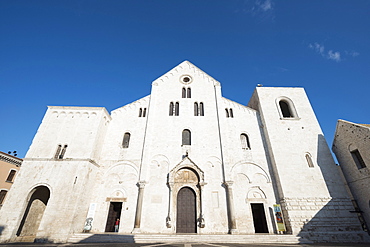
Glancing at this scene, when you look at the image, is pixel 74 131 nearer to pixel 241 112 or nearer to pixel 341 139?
pixel 241 112

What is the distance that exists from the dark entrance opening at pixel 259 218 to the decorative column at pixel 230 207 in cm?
249

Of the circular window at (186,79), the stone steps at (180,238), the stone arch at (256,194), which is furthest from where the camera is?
the circular window at (186,79)

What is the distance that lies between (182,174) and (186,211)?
9.44ft

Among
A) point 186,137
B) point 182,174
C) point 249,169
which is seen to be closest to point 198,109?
point 186,137

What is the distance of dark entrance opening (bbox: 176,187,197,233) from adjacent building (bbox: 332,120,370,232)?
12.1 meters

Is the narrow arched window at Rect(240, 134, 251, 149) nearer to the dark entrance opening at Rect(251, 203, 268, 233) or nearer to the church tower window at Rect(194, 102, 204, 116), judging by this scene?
the church tower window at Rect(194, 102, 204, 116)

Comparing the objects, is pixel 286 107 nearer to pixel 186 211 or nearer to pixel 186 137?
pixel 186 137

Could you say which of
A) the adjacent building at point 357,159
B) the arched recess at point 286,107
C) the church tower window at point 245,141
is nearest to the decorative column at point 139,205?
the church tower window at point 245,141

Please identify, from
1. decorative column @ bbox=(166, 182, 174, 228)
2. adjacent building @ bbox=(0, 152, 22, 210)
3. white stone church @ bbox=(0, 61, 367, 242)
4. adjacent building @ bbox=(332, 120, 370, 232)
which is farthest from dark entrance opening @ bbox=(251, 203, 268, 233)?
adjacent building @ bbox=(0, 152, 22, 210)

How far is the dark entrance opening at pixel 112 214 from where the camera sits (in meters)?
13.9

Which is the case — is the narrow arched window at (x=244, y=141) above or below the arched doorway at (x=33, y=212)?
above

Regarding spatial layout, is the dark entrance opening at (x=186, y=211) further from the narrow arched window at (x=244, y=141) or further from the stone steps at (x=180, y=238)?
the narrow arched window at (x=244, y=141)

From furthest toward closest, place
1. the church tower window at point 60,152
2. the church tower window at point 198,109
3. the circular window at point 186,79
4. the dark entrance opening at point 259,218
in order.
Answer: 1. the circular window at point 186,79
2. the church tower window at point 198,109
3. the church tower window at point 60,152
4. the dark entrance opening at point 259,218

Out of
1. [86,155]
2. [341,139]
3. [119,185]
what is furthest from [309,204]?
[86,155]
